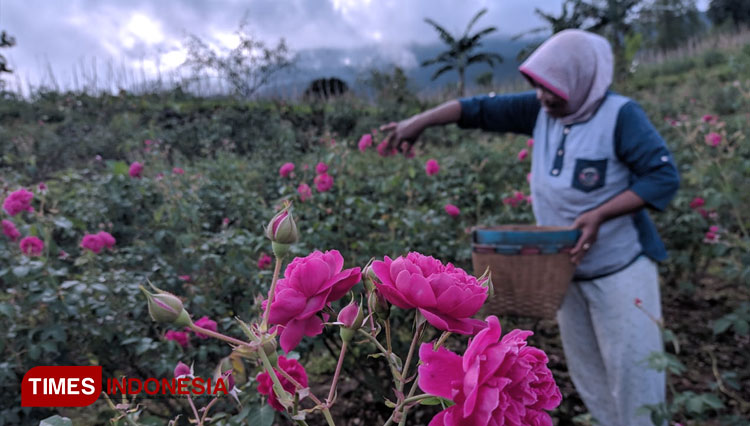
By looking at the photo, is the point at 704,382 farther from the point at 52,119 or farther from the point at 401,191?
the point at 52,119

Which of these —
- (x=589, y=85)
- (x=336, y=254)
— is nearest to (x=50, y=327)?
(x=336, y=254)

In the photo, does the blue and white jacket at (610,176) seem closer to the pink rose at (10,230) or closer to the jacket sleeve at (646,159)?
the jacket sleeve at (646,159)

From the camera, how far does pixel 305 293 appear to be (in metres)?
0.36

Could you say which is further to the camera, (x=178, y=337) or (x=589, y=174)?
(x=589, y=174)

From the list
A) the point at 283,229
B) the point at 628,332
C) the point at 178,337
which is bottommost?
the point at 628,332

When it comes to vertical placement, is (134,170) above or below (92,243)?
above

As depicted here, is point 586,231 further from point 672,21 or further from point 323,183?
point 672,21

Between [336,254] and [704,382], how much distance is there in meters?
2.70

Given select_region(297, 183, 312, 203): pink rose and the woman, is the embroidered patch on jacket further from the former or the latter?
select_region(297, 183, 312, 203): pink rose

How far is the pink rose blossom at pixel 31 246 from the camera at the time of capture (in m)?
1.45

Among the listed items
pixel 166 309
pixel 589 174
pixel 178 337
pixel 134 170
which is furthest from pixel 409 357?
pixel 134 170

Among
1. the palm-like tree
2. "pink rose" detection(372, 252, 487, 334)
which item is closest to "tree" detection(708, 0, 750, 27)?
the palm-like tree

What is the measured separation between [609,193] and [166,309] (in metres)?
1.63

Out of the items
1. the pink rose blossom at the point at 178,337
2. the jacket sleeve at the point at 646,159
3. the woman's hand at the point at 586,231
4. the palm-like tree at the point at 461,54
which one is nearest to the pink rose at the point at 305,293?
the pink rose blossom at the point at 178,337
